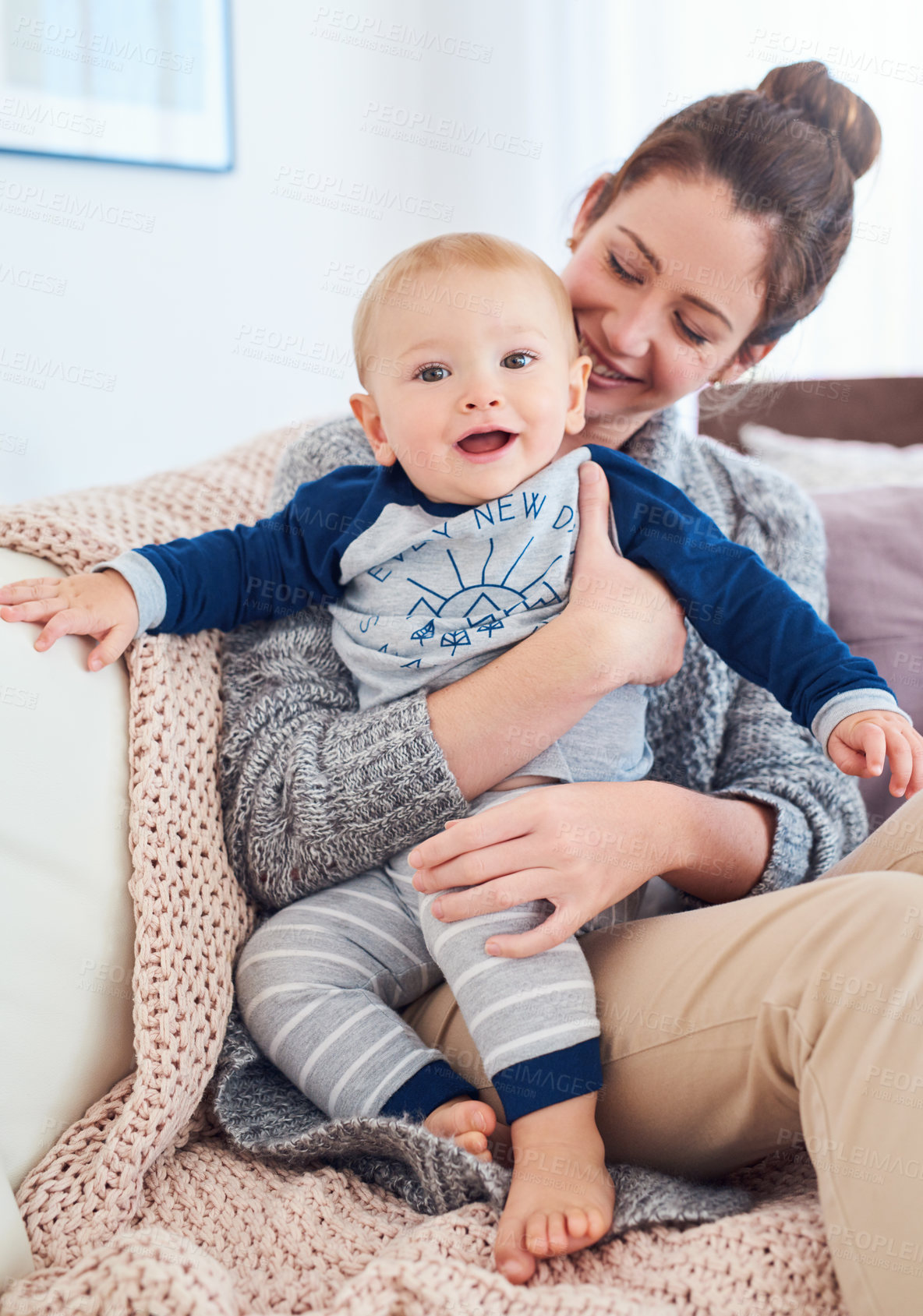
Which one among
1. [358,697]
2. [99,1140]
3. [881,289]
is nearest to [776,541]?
[358,697]

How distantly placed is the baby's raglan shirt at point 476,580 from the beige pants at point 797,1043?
7.7 inches

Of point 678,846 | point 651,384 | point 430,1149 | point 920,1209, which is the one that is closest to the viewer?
point 920,1209

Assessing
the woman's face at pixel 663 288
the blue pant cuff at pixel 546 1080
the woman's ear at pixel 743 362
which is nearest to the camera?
the blue pant cuff at pixel 546 1080

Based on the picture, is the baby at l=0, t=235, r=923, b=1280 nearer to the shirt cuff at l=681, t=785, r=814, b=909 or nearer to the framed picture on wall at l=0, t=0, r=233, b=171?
the shirt cuff at l=681, t=785, r=814, b=909

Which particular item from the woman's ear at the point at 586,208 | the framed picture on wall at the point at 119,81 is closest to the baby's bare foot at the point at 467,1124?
the woman's ear at the point at 586,208

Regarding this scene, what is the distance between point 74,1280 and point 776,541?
3.36 feet

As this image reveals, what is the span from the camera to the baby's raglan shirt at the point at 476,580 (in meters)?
0.97

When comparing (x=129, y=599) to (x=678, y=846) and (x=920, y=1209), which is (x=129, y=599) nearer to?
(x=678, y=846)

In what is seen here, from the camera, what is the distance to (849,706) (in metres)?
0.85

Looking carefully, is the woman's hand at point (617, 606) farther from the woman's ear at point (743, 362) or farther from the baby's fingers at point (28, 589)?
the baby's fingers at point (28, 589)

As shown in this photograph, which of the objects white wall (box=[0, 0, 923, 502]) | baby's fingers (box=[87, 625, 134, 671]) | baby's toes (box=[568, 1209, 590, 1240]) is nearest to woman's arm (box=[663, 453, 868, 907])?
baby's toes (box=[568, 1209, 590, 1240])

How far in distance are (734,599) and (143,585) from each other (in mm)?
554

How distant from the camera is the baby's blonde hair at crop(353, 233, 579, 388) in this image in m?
0.99

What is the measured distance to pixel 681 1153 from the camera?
0.82 meters
